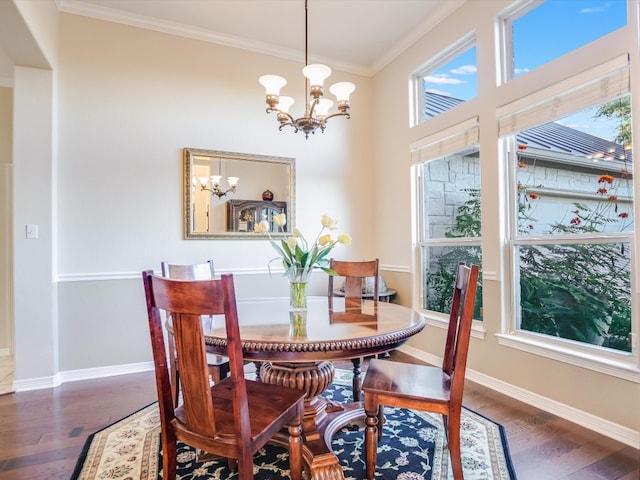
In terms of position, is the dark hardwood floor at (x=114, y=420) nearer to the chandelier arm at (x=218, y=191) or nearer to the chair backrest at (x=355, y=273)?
the chair backrest at (x=355, y=273)

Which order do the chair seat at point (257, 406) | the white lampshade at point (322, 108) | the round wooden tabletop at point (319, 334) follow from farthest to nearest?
the white lampshade at point (322, 108), the round wooden tabletop at point (319, 334), the chair seat at point (257, 406)

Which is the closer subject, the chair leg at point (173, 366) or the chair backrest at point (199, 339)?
the chair backrest at point (199, 339)

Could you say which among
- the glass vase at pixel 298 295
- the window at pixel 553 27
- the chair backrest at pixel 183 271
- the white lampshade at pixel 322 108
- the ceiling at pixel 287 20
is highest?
the ceiling at pixel 287 20

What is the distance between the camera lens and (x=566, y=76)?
7.47 ft

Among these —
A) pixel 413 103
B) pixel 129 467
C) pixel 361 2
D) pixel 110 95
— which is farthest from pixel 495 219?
pixel 110 95

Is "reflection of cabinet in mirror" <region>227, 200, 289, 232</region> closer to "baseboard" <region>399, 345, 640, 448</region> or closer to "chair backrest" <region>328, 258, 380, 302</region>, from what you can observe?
"chair backrest" <region>328, 258, 380, 302</region>

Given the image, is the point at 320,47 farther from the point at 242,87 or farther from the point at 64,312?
the point at 64,312

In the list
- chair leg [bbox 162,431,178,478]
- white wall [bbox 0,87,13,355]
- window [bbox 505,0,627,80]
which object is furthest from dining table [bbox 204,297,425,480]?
white wall [bbox 0,87,13,355]

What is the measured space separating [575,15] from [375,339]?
247 cm

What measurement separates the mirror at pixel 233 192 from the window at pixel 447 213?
138 cm

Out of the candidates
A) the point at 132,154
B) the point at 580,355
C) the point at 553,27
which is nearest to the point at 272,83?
the point at 132,154

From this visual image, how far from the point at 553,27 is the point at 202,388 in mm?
3018

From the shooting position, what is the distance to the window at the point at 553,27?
2156mm

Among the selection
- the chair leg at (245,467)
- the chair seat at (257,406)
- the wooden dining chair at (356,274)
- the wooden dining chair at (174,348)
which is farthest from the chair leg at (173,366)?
the wooden dining chair at (356,274)
